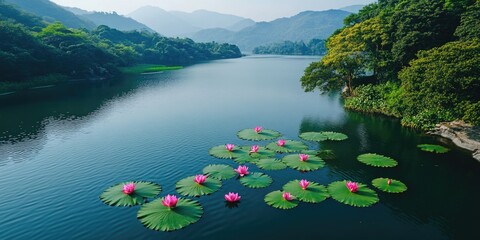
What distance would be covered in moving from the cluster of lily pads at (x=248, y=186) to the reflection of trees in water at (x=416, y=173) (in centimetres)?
95

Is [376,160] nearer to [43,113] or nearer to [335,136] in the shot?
[335,136]

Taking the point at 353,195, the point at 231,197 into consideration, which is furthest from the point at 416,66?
the point at 231,197

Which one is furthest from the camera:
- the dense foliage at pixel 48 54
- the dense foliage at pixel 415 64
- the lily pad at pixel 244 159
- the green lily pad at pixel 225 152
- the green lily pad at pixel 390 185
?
the dense foliage at pixel 48 54

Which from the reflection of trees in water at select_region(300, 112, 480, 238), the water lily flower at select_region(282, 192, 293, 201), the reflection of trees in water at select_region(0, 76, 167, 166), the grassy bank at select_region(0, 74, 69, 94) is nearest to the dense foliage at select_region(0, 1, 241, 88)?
the grassy bank at select_region(0, 74, 69, 94)

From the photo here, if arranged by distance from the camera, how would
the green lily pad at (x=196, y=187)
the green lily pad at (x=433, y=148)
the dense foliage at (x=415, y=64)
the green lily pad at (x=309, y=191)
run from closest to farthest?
the green lily pad at (x=309, y=191)
the green lily pad at (x=196, y=187)
the green lily pad at (x=433, y=148)
the dense foliage at (x=415, y=64)

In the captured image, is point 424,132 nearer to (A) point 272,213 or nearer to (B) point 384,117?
(B) point 384,117

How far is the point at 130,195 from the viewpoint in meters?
17.3

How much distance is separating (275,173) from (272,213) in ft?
16.7

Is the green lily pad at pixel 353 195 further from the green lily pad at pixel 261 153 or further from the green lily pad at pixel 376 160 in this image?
the green lily pad at pixel 261 153

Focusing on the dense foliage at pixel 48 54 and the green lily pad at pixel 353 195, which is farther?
the dense foliage at pixel 48 54

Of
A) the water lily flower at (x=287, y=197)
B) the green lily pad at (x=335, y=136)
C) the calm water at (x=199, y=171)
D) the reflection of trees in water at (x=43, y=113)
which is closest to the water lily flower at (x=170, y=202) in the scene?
the calm water at (x=199, y=171)

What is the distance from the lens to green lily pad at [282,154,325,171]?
2116cm

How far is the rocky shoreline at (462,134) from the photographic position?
24764 mm

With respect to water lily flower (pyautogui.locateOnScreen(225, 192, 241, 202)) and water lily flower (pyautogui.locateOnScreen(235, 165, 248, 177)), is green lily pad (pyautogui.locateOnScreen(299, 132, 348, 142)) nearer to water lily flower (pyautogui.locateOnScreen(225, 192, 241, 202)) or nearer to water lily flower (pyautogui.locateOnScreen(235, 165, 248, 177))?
water lily flower (pyautogui.locateOnScreen(235, 165, 248, 177))
